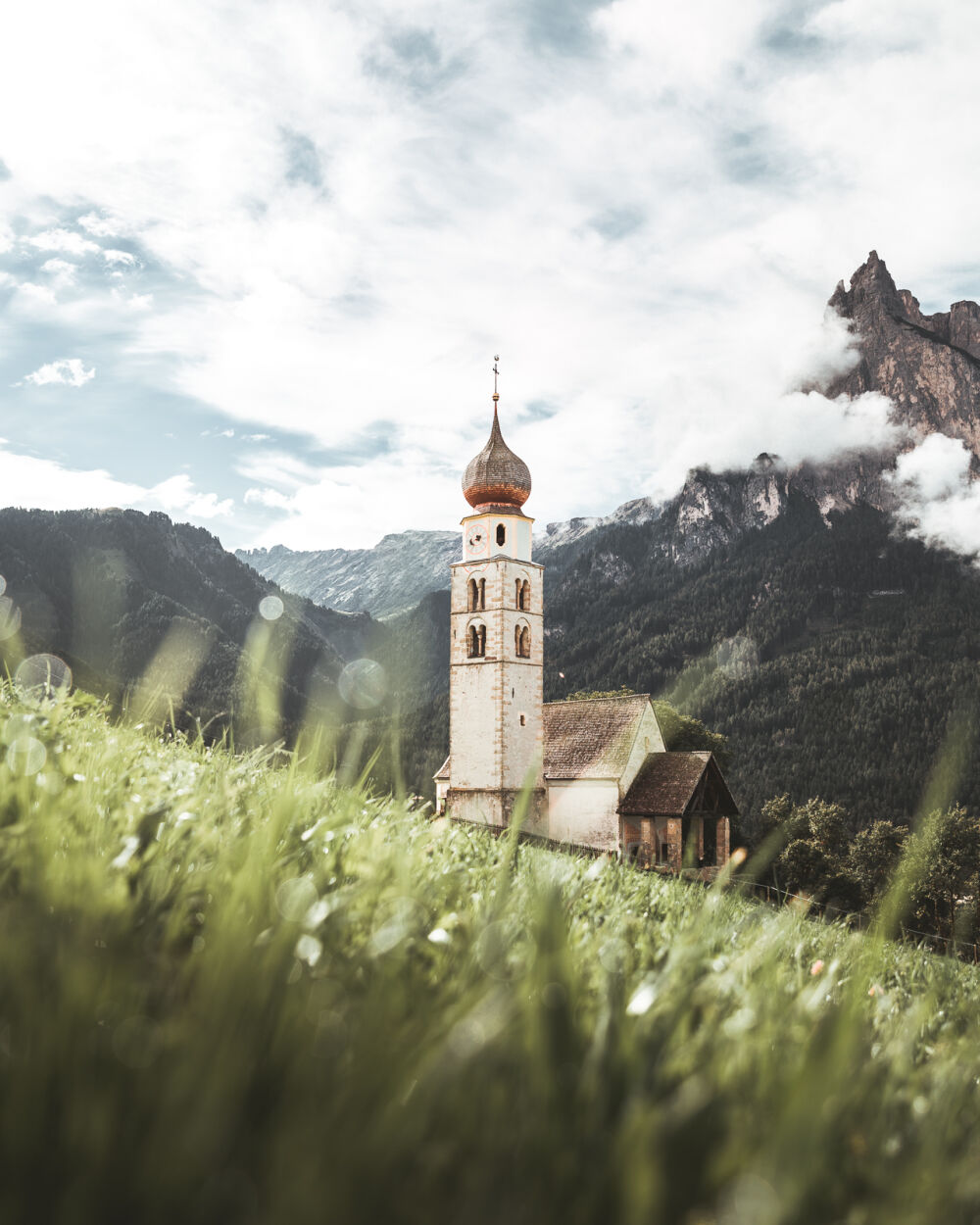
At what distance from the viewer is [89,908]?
2.03 metres

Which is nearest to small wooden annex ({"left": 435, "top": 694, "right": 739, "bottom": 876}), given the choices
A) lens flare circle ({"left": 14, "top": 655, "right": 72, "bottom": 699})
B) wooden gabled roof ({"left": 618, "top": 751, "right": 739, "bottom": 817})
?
wooden gabled roof ({"left": 618, "top": 751, "right": 739, "bottom": 817})

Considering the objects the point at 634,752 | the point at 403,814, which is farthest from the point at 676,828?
the point at 403,814

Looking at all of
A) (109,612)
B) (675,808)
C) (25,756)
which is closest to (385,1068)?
(25,756)

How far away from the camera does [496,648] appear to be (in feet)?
146

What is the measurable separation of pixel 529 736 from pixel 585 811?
454cm

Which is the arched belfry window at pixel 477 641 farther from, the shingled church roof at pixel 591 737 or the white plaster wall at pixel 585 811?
the white plaster wall at pixel 585 811

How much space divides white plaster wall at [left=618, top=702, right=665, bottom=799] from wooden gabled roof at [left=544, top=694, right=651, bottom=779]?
275mm

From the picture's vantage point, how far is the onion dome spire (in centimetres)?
A: 4762

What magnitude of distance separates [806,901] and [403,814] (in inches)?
80.5

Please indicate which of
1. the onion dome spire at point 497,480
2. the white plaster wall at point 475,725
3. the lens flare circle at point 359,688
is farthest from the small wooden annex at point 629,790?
the lens flare circle at point 359,688

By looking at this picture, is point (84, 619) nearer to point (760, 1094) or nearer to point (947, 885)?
point (947, 885)

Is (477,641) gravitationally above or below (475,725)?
above

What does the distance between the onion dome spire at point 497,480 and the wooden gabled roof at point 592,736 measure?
1092 cm

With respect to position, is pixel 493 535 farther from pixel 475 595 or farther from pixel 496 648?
pixel 496 648
